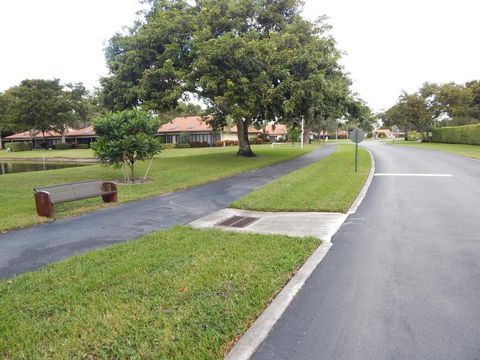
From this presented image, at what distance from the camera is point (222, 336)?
333 cm

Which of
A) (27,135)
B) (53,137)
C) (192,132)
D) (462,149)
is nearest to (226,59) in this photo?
(462,149)

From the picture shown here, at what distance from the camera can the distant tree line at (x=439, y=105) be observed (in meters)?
54.3

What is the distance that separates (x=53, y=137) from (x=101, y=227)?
7184 centimetres

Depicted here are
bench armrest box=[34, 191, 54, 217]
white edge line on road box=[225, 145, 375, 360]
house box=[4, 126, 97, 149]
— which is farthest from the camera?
house box=[4, 126, 97, 149]

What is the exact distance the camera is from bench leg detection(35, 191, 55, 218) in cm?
841

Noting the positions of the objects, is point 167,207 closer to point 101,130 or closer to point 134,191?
point 134,191

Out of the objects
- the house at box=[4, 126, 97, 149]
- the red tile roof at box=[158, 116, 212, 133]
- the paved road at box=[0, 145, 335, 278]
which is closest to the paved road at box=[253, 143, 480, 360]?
the paved road at box=[0, 145, 335, 278]

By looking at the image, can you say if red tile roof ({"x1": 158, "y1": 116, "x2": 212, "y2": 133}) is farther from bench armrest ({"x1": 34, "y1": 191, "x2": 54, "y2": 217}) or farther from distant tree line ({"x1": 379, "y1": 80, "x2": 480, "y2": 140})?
bench armrest ({"x1": 34, "y1": 191, "x2": 54, "y2": 217})

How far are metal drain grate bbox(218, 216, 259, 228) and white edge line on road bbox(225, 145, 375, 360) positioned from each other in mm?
2324

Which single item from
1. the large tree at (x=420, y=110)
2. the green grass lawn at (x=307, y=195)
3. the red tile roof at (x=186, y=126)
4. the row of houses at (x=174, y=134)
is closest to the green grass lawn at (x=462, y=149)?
the green grass lawn at (x=307, y=195)

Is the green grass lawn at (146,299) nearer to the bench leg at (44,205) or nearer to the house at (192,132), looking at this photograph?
the bench leg at (44,205)

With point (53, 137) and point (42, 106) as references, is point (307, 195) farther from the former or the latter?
point (53, 137)

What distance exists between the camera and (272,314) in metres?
3.79

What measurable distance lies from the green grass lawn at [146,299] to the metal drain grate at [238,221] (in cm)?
157
